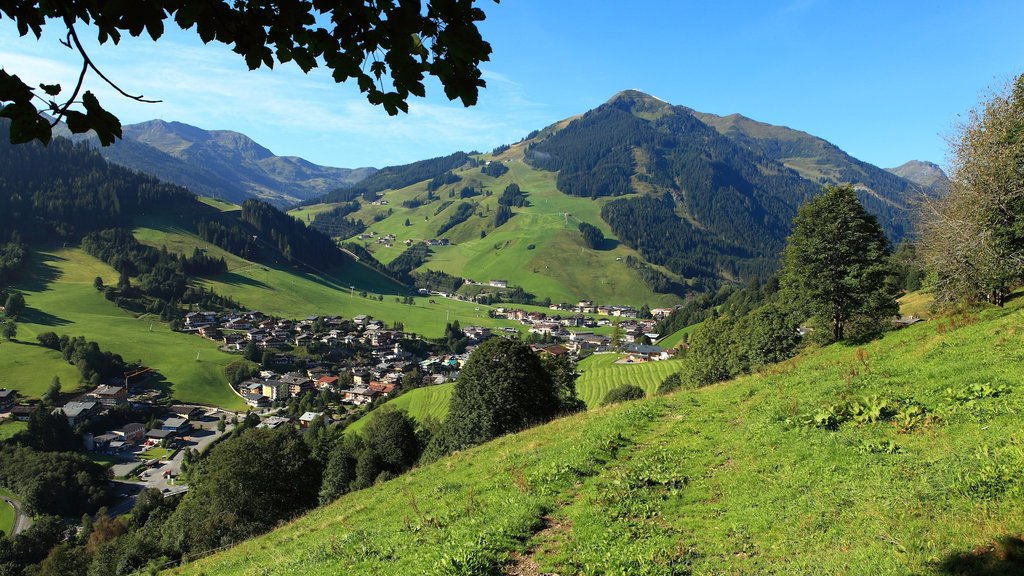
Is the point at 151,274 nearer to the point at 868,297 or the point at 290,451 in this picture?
the point at 290,451

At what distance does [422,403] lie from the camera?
86375 millimetres

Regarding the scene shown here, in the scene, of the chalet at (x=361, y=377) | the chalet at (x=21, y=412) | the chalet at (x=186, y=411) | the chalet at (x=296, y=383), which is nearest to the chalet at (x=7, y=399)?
the chalet at (x=21, y=412)

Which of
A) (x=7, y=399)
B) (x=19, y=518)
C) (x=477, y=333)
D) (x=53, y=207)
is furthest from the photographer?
(x=53, y=207)

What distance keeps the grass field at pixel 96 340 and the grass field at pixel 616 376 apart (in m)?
72.6

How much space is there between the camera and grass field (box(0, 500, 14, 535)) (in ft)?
193

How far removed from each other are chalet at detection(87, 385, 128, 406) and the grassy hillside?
9750cm

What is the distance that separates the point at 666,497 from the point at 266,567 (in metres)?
10.0

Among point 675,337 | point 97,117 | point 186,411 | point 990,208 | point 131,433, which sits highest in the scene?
point 990,208

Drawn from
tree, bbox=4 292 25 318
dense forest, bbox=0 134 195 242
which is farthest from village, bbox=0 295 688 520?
dense forest, bbox=0 134 195 242

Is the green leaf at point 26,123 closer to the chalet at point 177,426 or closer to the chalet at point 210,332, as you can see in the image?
the chalet at point 177,426

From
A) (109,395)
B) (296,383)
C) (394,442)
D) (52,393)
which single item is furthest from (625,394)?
(52,393)

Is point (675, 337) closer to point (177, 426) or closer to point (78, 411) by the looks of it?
point (177, 426)

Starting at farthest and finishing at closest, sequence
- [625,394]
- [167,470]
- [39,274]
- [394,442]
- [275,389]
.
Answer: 1. [39,274]
2. [275,389]
3. [167,470]
4. [625,394]
5. [394,442]

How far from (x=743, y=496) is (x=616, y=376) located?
286ft
